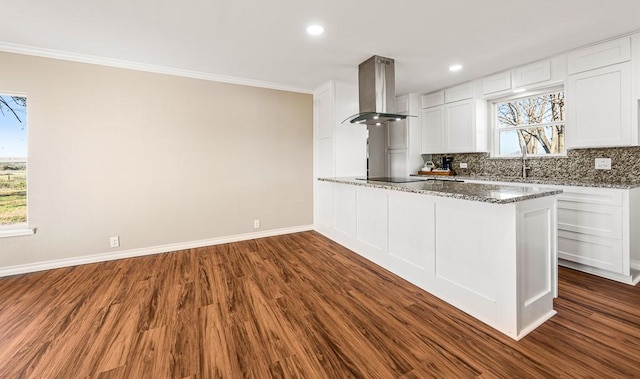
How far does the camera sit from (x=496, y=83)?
3.76 m

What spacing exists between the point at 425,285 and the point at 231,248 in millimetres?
2571

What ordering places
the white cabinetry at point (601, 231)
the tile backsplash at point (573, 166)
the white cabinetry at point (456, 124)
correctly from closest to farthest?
1. the white cabinetry at point (601, 231)
2. the tile backsplash at point (573, 166)
3. the white cabinetry at point (456, 124)

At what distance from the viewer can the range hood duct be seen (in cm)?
323

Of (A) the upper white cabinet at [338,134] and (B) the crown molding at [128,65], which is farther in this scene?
(A) the upper white cabinet at [338,134]

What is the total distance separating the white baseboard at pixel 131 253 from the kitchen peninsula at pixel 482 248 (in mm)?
2188

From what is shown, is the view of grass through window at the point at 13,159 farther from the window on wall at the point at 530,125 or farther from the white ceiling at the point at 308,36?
the window on wall at the point at 530,125

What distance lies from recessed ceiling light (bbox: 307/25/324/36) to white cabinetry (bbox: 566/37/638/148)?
292 centimetres

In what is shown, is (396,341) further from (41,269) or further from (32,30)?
(32,30)

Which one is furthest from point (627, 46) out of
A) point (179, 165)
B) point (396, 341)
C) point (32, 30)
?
point (32, 30)

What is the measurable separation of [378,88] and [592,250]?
112 inches

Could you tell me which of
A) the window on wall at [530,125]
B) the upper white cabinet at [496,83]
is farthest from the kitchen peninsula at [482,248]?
the upper white cabinet at [496,83]

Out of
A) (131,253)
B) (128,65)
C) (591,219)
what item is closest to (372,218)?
(591,219)

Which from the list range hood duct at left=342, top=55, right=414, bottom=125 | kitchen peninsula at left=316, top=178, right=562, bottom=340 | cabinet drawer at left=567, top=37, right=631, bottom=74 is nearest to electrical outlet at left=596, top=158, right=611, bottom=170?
cabinet drawer at left=567, top=37, right=631, bottom=74

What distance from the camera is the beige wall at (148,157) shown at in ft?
9.70
